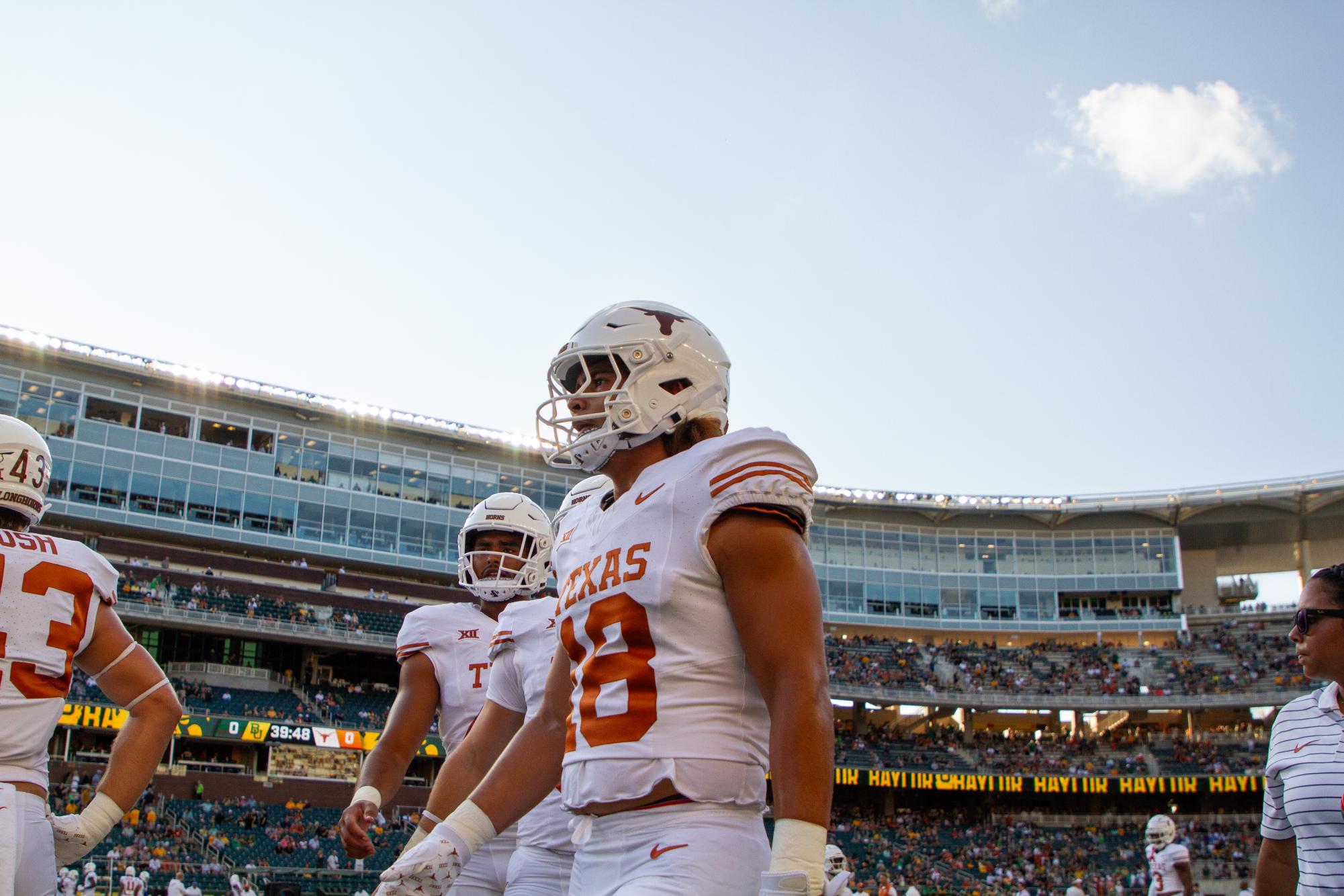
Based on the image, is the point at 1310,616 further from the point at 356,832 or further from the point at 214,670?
the point at 214,670

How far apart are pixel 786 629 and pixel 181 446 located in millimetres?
51392

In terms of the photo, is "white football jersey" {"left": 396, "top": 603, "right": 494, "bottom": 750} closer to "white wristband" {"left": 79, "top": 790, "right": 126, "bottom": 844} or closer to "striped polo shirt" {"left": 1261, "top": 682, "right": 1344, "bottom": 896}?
"white wristband" {"left": 79, "top": 790, "right": 126, "bottom": 844}

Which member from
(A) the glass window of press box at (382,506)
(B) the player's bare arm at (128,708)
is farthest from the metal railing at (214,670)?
(B) the player's bare arm at (128,708)

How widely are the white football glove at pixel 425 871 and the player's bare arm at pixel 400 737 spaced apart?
157 cm

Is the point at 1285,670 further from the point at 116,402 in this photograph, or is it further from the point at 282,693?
the point at 116,402

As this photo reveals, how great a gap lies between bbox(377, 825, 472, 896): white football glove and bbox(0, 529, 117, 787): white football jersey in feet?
6.02

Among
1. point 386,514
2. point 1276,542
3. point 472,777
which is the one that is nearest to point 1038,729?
point 1276,542

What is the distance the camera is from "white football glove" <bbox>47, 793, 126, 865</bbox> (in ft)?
15.7

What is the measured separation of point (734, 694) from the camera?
330 centimetres

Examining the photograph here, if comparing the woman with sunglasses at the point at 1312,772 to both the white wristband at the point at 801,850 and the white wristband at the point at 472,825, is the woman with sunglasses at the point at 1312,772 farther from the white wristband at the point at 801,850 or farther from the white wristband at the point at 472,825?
the white wristband at the point at 472,825

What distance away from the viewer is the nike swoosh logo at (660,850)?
3.08m

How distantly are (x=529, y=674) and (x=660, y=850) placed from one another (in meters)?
2.28

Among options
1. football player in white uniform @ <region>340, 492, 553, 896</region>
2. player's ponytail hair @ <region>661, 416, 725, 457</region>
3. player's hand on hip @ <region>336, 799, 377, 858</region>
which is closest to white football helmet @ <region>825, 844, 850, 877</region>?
football player in white uniform @ <region>340, 492, 553, 896</region>

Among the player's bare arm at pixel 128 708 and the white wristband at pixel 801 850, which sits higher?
the player's bare arm at pixel 128 708
